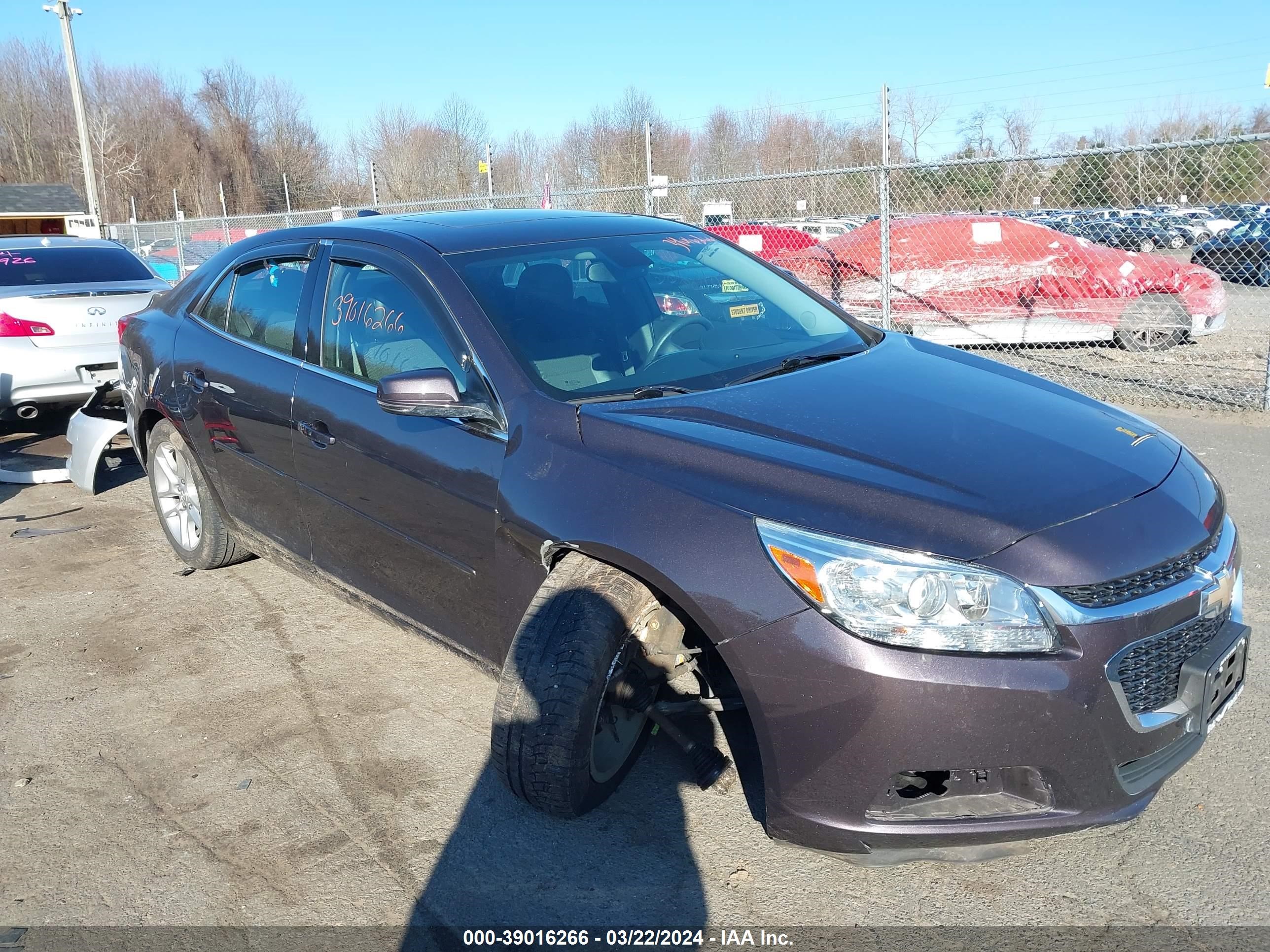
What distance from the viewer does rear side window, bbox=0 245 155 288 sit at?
7.95 meters

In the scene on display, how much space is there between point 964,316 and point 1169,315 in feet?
6.60

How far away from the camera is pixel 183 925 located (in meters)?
2.61

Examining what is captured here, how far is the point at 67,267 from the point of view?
824cm

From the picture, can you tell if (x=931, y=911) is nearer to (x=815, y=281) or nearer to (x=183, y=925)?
(x=183, y=925)

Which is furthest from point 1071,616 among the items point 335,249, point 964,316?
point 964,316

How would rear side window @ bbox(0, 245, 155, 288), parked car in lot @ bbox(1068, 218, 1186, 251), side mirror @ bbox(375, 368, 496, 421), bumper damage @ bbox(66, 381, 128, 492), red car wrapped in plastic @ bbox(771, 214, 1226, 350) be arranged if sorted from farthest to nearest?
1. parked car in lot @ bbox(1068, 218, 1186, 251)
2. red car wrapped in plastic @ bbox(771, 214, 1226, 350)
3. rear side window @ bbox(0, 245, 155, 288)
4. bumper damage @ bbox(66, 381, 128, 492)
5. side mirror @ bbox(375, 368, 496, 421)

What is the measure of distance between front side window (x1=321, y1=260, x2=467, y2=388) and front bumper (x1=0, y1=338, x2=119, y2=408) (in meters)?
4.58

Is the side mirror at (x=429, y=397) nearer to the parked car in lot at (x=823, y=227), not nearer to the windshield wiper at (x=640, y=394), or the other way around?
the windshield wiper at (x=640, y=394)

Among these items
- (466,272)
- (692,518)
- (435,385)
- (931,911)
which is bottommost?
(931,911)

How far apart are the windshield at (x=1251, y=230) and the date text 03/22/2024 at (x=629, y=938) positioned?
15378 mm

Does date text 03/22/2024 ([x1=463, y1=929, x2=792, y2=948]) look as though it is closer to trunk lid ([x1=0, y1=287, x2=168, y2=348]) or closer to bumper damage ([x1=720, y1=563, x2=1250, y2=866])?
bumper damage ([x1=720, y1=563, x2=1250, y2=866])

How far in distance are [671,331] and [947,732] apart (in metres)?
1.75

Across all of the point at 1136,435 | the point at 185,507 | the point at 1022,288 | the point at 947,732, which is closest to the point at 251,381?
the point at 185,507

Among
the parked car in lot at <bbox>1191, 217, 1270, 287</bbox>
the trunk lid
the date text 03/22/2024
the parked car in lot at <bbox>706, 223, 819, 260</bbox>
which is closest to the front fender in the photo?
the date text 03/22/2024
